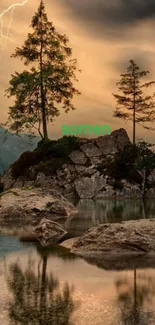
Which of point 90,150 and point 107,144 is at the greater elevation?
point 107,144

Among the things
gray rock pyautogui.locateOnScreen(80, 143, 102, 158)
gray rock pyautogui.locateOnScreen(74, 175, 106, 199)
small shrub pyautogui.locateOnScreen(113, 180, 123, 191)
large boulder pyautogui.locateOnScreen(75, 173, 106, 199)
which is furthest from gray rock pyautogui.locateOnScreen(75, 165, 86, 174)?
small shrub pyautogui.locateOnScreen(113, 180, 123, 191)

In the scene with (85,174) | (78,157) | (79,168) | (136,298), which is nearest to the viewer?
(136,298)

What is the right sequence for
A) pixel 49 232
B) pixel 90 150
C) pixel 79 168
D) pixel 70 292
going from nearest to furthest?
pixel 70 292
pixel 49 232
pixel 79 168
pixel 90 150

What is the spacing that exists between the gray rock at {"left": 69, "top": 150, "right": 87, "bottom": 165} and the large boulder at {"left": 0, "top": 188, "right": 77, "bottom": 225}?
85.7 ft

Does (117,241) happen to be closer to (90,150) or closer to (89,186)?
(89,186)

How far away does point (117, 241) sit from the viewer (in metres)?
11.1

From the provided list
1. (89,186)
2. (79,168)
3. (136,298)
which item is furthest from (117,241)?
(79,168)

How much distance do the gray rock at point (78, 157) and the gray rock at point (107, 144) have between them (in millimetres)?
2431

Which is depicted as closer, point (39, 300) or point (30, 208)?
point (39, 300)

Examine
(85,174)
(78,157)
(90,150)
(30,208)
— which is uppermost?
(90,150)

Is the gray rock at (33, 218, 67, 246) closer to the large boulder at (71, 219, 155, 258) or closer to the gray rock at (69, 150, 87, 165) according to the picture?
the large boulder at (71, 219, 155, 258)

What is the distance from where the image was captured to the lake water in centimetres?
577

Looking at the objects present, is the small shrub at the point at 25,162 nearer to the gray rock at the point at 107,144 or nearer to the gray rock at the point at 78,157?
the gray rock at the point at 78,157

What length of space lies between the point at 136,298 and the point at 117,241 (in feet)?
14.4
